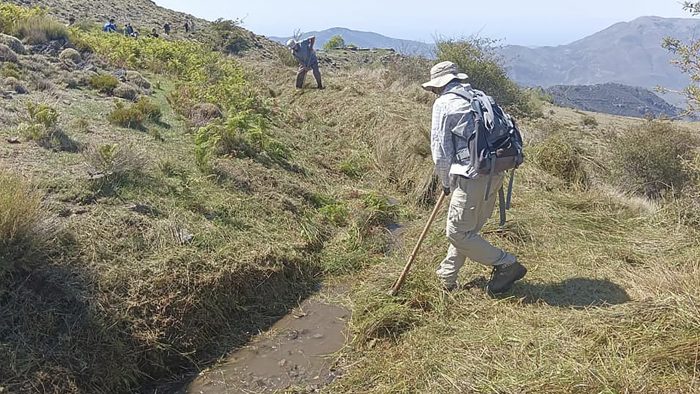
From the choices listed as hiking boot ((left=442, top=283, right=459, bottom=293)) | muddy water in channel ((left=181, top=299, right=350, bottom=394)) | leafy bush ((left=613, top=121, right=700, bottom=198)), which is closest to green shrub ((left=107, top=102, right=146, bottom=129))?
muddy water in channel ((left=181, top=299, right=350, bottom=394))

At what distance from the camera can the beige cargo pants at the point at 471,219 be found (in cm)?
411

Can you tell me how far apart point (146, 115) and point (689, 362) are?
803 centimetres

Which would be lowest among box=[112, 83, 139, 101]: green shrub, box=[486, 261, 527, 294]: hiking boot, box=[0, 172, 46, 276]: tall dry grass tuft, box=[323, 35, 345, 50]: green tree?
box=[486, 261, 527, 294]: hiking boot

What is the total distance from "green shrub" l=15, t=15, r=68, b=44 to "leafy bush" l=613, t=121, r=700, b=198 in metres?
13.3

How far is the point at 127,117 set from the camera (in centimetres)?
793

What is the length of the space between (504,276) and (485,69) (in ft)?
41.5

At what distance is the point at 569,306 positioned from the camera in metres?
4.21

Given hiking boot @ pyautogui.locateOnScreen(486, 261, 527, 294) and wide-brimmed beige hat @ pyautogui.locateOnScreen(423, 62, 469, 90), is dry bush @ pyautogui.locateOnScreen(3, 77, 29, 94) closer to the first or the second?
wide-brimmed beige hat @ pyautogui.locateOnScreen(423, 62, 469, 90)

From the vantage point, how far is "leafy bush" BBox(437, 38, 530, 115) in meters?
15.8

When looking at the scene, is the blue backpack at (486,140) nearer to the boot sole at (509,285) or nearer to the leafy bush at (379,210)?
the boot sole at (509,285)

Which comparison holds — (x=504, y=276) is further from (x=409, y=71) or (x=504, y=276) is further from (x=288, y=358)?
(x=409, y=71)

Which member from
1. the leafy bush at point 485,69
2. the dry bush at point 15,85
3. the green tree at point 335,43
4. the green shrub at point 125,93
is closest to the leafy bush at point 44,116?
the dry bush at point 15,85

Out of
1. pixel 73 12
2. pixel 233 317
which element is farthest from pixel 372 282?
pixel 73 12

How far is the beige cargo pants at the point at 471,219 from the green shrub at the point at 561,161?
153 inches
